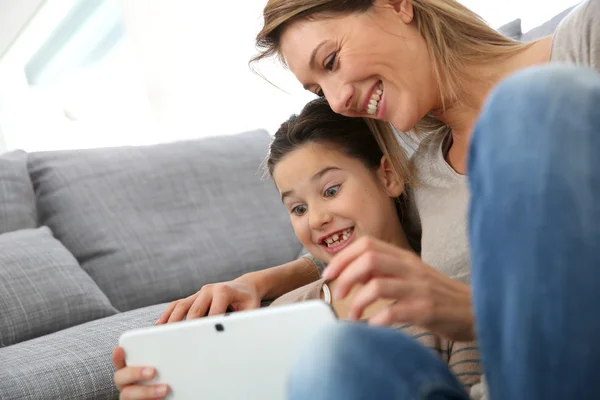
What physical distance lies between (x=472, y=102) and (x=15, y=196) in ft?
4.24

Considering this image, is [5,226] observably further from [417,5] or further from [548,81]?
[548,81]

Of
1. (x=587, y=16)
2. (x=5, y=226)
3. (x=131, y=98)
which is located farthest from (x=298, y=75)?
(x=131, y=98)

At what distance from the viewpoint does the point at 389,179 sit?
1444 mm

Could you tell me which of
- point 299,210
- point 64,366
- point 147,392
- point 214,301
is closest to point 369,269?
point 147,392

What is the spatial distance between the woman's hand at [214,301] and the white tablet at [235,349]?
249 millimetres

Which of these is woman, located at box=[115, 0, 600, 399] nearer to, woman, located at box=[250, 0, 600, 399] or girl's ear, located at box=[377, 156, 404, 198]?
woman, located at box=[250, 0, 600, 399]

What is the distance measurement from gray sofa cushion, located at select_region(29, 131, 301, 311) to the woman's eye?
0.92 metres

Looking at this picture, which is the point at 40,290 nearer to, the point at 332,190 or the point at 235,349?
the point at 332,190

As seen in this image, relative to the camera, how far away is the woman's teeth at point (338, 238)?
1.37 metres

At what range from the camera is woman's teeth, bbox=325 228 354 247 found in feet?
4.49

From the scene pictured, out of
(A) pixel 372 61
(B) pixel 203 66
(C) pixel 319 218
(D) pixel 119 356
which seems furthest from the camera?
(B) pixel 203 66

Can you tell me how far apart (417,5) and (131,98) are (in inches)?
106

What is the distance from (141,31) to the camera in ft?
11.4

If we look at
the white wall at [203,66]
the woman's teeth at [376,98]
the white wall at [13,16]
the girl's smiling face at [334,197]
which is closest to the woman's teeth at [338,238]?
the girl's smiling face at [334,197]
